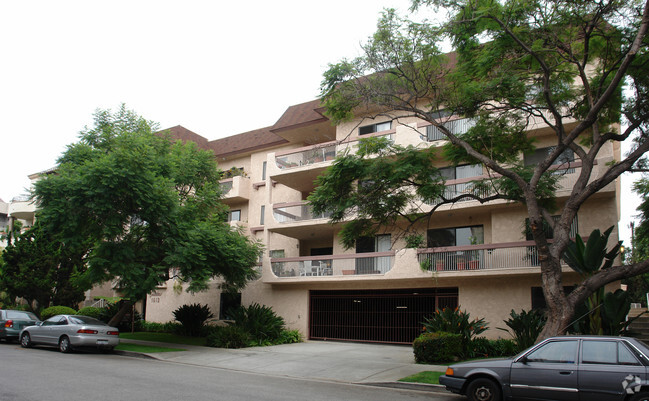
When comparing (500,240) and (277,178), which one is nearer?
(500,240)

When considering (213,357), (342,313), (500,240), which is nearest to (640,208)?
(500,240)

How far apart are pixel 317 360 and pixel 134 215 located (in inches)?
354

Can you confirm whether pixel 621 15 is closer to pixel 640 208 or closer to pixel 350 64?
pixel 640 208

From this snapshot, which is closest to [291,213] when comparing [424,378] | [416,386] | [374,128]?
[374,128]

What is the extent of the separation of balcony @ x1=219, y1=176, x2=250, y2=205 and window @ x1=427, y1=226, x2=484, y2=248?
1193 cm

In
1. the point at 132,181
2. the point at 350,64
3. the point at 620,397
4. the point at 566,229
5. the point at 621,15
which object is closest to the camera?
the point at 620,397

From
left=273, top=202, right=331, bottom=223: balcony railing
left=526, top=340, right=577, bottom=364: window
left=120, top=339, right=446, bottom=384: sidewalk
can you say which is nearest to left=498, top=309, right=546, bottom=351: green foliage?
left=120, top=339, right=446, bottom=384: sidewalk

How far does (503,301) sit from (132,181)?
→ 14.9 m

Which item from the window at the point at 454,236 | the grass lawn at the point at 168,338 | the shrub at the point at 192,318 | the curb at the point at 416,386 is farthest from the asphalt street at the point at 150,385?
the window at the point at 454,236

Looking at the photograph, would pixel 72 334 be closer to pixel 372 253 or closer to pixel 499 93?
pixel 372 253

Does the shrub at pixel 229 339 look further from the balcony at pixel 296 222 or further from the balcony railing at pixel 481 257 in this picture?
the balcony railing at pixel 481 257

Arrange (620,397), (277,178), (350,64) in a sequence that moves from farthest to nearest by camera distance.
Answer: (277,178)
(350,64)
(620,397)

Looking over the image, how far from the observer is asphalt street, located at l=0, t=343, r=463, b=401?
9.18 meters

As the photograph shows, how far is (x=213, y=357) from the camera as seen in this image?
1747 centimetres
